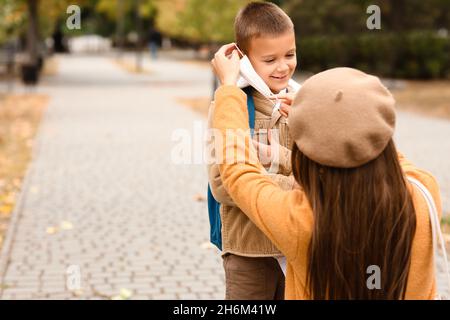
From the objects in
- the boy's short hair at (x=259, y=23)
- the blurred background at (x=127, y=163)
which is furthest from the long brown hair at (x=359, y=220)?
the blurred background at (x=127, y=163)

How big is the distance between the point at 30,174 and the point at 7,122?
678 cm

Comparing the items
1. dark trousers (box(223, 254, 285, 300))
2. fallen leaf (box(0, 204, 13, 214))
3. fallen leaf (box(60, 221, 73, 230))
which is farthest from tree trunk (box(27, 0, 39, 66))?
dark trousers (box(223, 254, 285, 300))

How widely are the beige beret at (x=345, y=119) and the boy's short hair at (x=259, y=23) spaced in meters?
0.57

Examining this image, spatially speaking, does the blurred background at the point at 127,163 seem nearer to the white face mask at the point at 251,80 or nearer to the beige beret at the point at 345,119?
the white face mask at the point at 251,80

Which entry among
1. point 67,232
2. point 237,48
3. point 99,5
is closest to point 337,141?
point 237,48

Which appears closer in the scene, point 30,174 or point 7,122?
point 30,174

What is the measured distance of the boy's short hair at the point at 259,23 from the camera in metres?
2.35

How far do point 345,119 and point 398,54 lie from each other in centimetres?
2761

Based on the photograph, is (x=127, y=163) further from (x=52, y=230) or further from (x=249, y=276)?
(x=249, y=276)

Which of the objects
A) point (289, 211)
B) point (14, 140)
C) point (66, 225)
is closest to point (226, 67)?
point (289, 211)

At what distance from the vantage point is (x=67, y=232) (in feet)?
21.4

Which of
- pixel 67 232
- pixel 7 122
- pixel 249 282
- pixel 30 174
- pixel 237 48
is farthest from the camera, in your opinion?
pixel 7 122

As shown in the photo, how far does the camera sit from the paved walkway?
5.17 meters

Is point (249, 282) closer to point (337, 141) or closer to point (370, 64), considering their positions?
point (337, 141)
